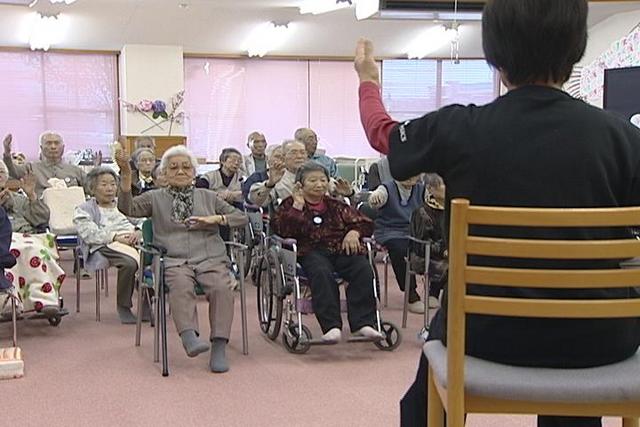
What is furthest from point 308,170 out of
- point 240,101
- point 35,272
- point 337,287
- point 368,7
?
point 240,101

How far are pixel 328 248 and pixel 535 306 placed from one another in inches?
99.6

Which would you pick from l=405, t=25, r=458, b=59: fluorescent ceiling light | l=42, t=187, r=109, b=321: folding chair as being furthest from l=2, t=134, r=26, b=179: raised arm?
l=405, t=25, r=458, b=59: fluorescent ceiling light

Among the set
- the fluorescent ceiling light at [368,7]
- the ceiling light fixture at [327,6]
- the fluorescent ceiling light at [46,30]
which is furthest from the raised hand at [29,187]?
the fluorescent ceiling light at [46,30]

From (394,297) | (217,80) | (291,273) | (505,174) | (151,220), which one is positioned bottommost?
(394,297)

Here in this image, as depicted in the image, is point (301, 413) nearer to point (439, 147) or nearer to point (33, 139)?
point (439, 147)

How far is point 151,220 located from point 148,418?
1.15m

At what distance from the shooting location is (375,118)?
1.41m

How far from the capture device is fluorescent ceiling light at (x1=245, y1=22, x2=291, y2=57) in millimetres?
9445

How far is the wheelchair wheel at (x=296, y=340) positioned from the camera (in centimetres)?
349

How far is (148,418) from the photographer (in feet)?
8.89

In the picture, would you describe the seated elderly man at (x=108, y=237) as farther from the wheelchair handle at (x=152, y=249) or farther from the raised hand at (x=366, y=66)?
the raised hand at (x=366, y=66)

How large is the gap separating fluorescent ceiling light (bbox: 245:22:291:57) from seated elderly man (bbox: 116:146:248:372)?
606cm

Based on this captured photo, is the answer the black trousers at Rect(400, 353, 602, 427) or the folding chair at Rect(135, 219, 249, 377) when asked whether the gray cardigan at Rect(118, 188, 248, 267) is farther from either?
the black trousers at Rect(400, 353, 602, 427)

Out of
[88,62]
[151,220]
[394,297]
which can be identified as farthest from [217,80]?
[151,220]
